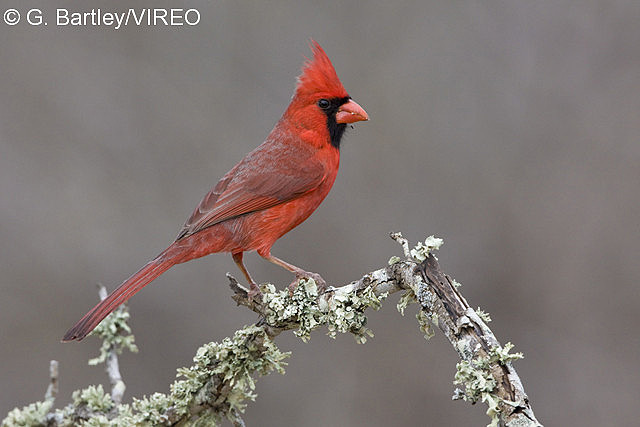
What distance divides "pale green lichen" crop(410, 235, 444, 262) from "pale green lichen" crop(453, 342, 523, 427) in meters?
0.34

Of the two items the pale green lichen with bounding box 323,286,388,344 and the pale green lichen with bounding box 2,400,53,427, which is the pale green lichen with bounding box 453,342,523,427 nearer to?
the pale green lichen with bounding box 323,286,388,344

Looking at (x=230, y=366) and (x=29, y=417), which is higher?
(x=230, y=366)

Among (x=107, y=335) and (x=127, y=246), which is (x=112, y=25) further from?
(x=107, y=335)

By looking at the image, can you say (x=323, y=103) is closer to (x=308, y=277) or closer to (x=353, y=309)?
(x=308, y=277)

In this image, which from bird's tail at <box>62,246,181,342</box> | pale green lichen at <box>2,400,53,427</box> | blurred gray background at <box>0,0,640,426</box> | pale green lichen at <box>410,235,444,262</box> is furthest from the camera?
blurred gray background at <box>0,0,640,426</box>

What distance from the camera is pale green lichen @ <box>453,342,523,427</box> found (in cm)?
196

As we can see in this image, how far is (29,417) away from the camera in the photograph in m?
3.00

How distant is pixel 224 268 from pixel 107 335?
1807 millimetres

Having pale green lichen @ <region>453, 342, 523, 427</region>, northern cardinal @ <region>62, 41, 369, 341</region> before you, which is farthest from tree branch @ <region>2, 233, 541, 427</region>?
northern cardinal @ <region>62, 41, 369, 341</region>

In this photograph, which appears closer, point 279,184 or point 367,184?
point 279,184

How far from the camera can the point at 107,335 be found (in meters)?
3.16

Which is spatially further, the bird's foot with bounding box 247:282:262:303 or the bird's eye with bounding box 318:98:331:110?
the bird's eye with bounding box 318:98:331:110

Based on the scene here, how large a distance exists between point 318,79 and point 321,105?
0.11 metres

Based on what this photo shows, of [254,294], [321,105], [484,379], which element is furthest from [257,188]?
[484,379]
